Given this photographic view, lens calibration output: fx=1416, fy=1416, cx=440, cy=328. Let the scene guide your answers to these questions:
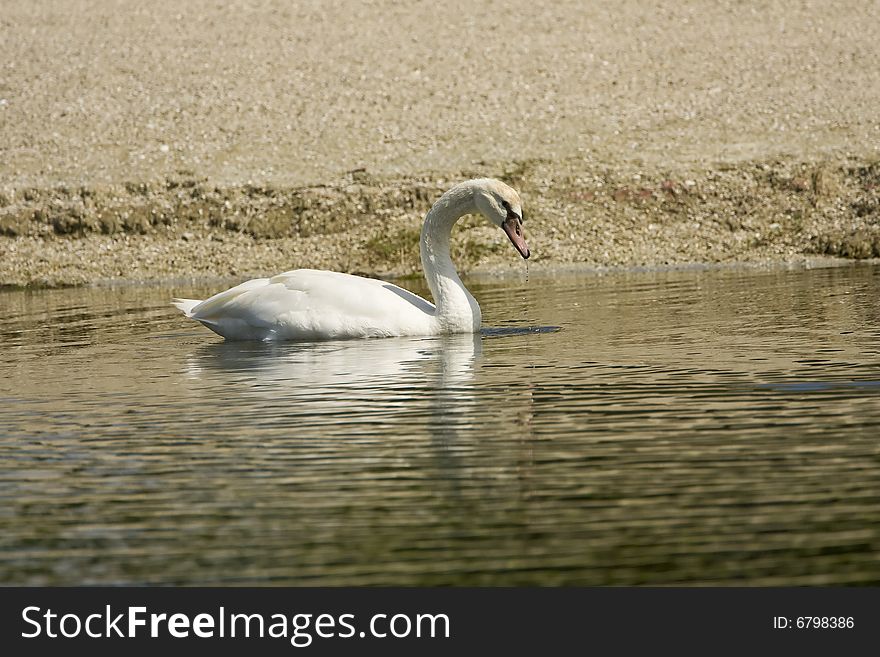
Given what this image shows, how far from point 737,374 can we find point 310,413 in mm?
2618

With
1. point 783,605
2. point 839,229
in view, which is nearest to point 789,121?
point 839,229

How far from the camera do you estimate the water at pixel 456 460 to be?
4.60 m

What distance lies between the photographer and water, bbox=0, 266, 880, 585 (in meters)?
4.60

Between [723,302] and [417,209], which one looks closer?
[723,302]

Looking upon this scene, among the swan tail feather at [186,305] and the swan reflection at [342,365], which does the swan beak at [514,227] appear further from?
the swan tail feather at [186,305]

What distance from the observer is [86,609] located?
13.9ft

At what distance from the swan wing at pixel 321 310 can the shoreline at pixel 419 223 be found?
9404 mm

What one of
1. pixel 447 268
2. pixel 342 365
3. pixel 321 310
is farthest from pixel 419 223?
pixel 342 365

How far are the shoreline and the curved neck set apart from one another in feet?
28.2

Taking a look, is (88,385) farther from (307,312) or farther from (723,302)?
(723,302)

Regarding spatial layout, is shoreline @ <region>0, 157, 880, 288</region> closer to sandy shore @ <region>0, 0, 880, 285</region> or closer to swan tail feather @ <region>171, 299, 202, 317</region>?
sandy shore @ <region>0, 0, 880, 285</region>

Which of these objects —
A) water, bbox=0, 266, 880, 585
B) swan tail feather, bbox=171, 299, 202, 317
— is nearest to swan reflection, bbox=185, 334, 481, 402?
water, bbox=0, 266, 880, 585

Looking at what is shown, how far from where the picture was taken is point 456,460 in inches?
240

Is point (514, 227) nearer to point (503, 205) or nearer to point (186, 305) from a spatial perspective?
point (503, 205)
